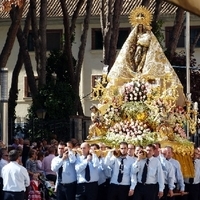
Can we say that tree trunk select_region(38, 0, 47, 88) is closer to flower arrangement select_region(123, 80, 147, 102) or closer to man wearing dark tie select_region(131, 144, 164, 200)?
flower arrangement select_region(123, 80, 147, 102)

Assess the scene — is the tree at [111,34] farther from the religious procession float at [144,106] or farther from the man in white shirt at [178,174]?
the man in white shirt at [178,174]

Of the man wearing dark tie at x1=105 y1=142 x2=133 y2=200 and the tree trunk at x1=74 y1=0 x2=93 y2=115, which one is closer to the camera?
the man wearing dark tie at x1=105 y1=142 x2=133 y2=200

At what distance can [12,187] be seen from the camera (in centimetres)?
1452

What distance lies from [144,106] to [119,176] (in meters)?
3.07

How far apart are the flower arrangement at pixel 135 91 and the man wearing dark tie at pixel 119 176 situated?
A: 3.15 meters

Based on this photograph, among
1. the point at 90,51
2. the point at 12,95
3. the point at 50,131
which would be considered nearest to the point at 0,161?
the point at 50,131

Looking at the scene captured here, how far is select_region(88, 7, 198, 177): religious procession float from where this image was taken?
1817 cm

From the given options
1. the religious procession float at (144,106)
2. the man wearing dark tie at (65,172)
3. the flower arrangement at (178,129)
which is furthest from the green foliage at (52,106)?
the man wearing dark tie at (65,172)

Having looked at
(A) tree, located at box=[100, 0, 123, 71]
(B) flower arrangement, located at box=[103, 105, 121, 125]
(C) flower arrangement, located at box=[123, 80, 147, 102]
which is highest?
(A) tree, located at box=[100, 0, 123, 71]

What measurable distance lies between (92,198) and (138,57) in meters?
5.16

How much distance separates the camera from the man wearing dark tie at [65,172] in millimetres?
15516

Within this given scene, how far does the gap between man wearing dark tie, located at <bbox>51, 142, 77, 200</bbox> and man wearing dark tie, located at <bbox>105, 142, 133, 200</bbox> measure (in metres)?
0.68

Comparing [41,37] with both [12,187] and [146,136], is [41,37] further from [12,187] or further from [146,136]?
[12,187]

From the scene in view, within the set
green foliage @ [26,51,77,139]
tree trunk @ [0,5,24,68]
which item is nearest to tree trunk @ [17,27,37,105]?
green foliage @ [26,51,77,139]
